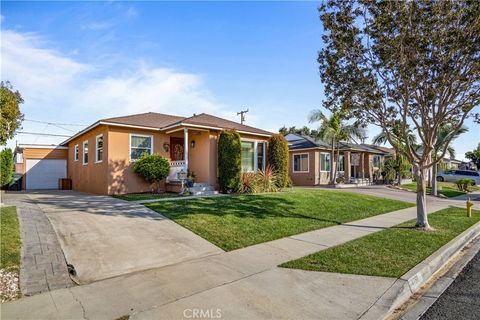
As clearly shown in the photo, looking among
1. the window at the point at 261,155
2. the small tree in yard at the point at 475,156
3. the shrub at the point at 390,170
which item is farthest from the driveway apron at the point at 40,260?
the small tree in yard at the point at 475,156

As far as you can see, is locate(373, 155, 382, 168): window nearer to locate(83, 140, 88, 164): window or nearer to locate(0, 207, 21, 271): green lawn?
locate(83, 140, 88, 164): window

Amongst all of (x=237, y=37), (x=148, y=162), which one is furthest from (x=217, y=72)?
(x=148, y=162)

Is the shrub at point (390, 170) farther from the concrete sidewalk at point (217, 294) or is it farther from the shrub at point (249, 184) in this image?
the concrete sidewalk at point (217, 294)

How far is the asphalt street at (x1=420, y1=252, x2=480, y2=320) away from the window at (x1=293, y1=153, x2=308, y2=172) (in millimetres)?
19581

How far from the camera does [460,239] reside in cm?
730

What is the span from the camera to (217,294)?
3891mm

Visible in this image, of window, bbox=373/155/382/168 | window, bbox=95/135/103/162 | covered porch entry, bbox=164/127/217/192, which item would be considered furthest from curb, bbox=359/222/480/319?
window, bbox=373/155/382/168

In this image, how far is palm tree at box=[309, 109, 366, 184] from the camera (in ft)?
73.3

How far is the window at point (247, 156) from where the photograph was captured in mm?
15907

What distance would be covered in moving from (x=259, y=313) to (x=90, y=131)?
1559 cm

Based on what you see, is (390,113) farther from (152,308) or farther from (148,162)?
(148,162)

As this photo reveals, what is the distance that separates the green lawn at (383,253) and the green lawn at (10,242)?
15.2 feet

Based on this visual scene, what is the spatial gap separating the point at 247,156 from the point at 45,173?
1646 cm

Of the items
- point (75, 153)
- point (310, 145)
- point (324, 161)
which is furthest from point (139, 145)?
point (324, 161)
